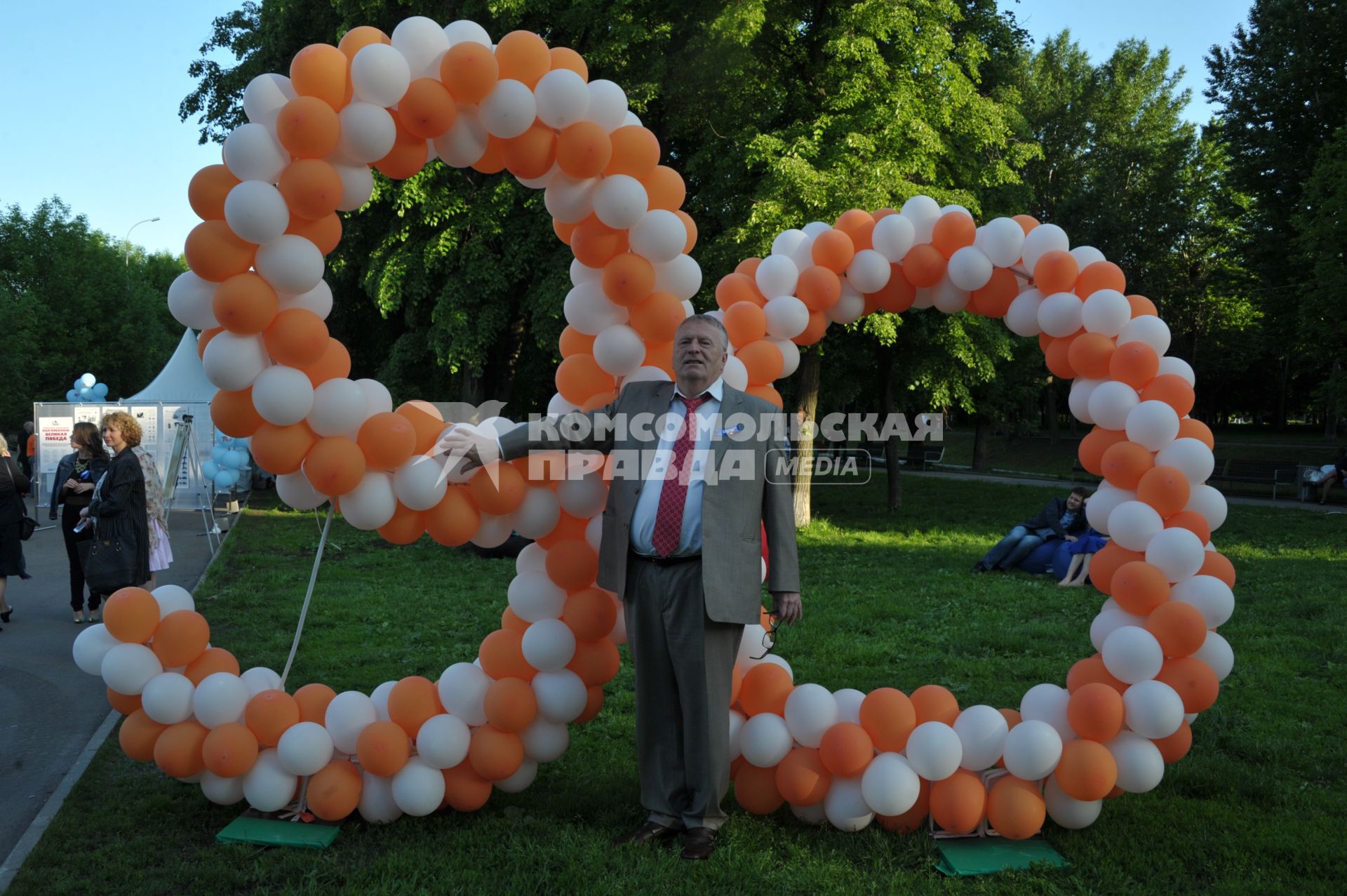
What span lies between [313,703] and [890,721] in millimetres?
2534

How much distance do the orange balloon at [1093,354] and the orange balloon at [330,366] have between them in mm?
3309

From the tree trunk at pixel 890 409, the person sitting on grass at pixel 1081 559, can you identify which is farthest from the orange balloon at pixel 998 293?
the tree trunk at pixel 890 409

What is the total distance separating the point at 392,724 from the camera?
4.26m

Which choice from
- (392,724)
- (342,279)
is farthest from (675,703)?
(342,279)

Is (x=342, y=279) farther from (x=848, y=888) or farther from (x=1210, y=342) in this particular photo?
(x=1210, y=342)

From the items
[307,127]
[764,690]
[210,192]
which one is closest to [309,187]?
[307,127]

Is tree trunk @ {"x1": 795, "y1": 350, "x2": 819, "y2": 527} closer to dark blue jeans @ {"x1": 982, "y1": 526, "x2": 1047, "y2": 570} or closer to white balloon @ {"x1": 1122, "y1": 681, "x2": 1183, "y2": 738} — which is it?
dark blue jeans @ {"x1": 982, "y1": 526, "x2": 1047, "y2": 570}

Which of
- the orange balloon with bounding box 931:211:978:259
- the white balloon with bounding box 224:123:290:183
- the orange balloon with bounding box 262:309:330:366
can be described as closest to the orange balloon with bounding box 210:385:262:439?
the orange balloon with bounding box 262:309:330:366

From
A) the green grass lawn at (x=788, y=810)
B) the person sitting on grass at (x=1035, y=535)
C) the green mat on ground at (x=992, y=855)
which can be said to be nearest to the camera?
the green grass lawn at (x=788, y=810)

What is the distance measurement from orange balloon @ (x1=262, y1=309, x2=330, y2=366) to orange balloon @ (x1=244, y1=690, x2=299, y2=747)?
4.76 ft

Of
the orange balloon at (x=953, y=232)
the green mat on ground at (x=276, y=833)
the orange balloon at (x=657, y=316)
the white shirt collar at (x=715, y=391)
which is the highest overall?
the orange balloon at (x=953, y=232)

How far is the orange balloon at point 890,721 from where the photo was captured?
4.18m

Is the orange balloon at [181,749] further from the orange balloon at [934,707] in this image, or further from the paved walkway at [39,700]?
the orange balloon at [934,707]

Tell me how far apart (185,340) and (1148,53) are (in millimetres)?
33765
